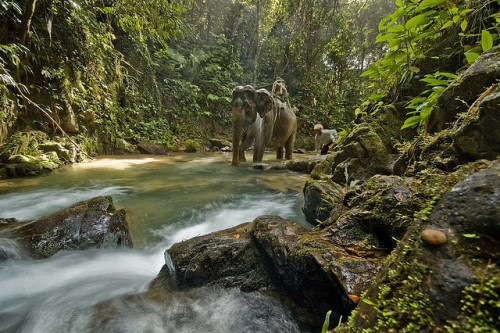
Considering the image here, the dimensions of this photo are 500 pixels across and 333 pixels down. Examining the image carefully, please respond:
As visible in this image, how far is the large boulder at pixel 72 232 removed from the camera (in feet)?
6.75

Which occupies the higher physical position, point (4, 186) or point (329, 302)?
point (329, 302)

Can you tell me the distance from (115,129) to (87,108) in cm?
183

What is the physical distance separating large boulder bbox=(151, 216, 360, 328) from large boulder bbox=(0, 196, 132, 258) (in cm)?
90

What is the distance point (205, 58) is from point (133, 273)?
16309 mm

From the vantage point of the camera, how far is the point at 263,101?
6621mm

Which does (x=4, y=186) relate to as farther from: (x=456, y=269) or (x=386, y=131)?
(x=386, y=131)

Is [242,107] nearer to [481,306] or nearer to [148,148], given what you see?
[148,148]

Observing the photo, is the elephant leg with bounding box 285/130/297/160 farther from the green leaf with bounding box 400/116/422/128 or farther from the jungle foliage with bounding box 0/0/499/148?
the green leaf with bounding box 400/116/422/128

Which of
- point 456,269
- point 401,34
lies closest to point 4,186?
point 456,269

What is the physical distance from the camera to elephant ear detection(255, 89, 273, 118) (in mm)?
6570

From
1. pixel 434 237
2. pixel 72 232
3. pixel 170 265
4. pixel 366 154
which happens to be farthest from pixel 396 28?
pixel 72 232

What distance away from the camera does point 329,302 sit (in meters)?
1.21

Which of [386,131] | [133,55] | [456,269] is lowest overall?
[456,269]

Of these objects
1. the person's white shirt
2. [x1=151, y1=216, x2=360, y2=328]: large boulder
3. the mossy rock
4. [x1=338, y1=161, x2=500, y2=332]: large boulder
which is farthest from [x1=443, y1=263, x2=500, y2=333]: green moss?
the mossy rock
